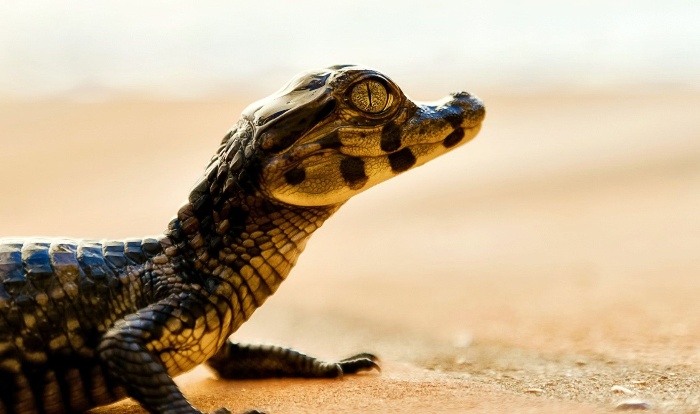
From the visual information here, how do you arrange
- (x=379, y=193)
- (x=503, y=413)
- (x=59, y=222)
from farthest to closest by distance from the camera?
(x=379, y=193)
(x=59, y=222)
(x=503, y=413)

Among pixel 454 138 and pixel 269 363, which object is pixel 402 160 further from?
pixel 269 363

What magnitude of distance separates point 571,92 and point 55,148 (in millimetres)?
13637

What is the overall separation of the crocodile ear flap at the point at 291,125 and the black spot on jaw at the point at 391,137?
9.9 inches

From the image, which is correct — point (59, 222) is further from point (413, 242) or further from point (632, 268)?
point (632, 268)

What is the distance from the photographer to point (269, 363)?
4059mm

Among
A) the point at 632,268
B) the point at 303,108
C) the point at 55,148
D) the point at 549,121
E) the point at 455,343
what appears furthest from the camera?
the point at 549,121

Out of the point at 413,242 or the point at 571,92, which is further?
the point at 571,92

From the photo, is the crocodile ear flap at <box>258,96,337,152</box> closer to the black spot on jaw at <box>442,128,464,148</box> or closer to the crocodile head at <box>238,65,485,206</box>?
the crocodile head at <box>238,65,485,206</box>

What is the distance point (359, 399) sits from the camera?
3.47 m

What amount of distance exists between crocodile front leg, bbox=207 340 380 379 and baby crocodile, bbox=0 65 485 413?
23.7 inches

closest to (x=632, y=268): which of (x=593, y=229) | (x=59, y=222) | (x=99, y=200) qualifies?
(x=593, y=229)

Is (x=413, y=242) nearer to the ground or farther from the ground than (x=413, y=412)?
farther from the ground

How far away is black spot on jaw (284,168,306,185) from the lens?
3.32 metres

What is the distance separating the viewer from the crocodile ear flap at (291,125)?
3.33 metres
